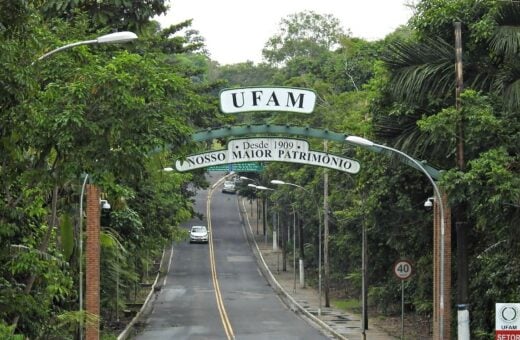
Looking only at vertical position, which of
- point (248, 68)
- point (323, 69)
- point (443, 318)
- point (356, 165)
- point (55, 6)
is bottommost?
point (443, 318)

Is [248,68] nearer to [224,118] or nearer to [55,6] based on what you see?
[224,118]

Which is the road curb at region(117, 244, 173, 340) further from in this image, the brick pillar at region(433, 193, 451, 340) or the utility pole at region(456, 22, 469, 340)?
the utility pole at region(456, 22, 469, 340)

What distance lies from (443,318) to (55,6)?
42.5 ft

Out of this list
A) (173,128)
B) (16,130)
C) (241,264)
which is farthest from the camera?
(241,264)

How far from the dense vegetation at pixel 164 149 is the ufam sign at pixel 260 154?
1.29m

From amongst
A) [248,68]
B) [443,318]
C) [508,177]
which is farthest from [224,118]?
[248,68]

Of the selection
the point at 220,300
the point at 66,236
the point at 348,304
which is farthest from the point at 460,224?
the point at 220,300

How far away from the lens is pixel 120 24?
26484 millimetres

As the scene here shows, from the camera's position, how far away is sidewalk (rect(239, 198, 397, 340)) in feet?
113

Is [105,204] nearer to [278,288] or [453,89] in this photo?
[453,89]

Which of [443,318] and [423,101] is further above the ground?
[423,101]

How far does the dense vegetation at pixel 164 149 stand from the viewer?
13070 mm

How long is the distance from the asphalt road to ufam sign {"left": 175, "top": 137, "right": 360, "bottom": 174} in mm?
11677

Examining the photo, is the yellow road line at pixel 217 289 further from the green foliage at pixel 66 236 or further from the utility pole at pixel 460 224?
the utility pole at pixel 460 224
